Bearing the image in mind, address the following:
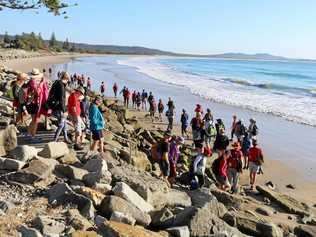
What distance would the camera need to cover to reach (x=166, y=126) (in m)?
26.6

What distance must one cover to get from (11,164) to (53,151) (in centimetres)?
127

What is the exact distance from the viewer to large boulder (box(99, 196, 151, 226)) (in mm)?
8008

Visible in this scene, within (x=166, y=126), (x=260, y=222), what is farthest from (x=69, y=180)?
(x=166, y=126)

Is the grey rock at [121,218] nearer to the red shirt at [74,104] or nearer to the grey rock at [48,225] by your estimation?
the grey rock at [48,225]

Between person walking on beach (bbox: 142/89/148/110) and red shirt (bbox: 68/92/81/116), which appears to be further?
person walking on beach (bbox: 142/89/148/110)

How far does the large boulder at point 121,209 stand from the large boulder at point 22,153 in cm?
233

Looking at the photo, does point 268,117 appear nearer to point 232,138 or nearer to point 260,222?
point 232,138

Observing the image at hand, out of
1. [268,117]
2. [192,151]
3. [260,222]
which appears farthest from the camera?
[268,117]

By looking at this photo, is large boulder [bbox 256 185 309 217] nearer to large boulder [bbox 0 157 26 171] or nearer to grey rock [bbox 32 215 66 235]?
large boulder [bbox 0 157 26 171]

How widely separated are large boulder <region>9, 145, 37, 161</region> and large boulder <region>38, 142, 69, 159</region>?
13.9 inches

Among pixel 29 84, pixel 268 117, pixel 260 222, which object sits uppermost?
pixel 29 84

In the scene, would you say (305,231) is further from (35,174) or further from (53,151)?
(35,174)

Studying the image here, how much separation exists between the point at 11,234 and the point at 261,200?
8732 millimetres

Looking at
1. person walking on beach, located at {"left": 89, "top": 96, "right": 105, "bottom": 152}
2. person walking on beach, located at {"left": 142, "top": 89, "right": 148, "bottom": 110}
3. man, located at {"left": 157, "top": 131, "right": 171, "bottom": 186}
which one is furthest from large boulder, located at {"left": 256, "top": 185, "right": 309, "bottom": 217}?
person walking on beach, located at {"left": 142, "top": 89, "right": 148, "bottom": 110}
